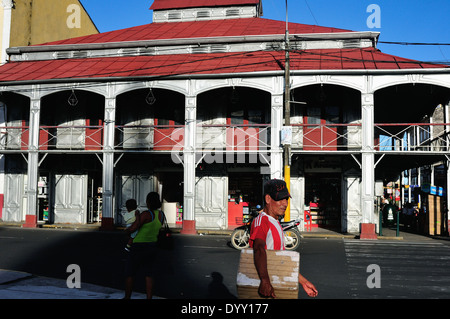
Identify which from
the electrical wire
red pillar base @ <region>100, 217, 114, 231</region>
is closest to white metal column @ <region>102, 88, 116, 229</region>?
red pillar base @ <region>100, 217, 114, 231</region>

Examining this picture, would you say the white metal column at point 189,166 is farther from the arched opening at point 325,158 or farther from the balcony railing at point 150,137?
the arched opening at point 325,158

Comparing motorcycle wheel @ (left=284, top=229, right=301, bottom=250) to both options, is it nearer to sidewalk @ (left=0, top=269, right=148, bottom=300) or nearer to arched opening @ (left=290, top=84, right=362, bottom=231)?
arched opening @ (left=290, top=84, right=362, bottom=231)

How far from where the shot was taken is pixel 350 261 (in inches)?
413

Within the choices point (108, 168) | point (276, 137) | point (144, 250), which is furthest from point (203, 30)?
point (144, 250)

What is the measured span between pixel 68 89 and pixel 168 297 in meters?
13.6

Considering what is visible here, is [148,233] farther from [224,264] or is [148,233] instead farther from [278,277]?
[224,264]

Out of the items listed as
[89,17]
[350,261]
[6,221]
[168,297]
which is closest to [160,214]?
[168,297]

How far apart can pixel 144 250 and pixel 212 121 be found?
12958 mm

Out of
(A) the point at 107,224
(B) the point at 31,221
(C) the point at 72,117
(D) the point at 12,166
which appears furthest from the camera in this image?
(D) the point at 12,166

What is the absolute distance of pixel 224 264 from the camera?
1002 cm

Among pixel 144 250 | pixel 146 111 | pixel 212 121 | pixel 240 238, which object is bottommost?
pixel 240 238

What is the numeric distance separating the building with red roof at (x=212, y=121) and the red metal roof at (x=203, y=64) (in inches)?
3.3

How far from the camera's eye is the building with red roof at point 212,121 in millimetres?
16266

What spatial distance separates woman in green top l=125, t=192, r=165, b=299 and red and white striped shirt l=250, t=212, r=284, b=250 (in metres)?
2.84
